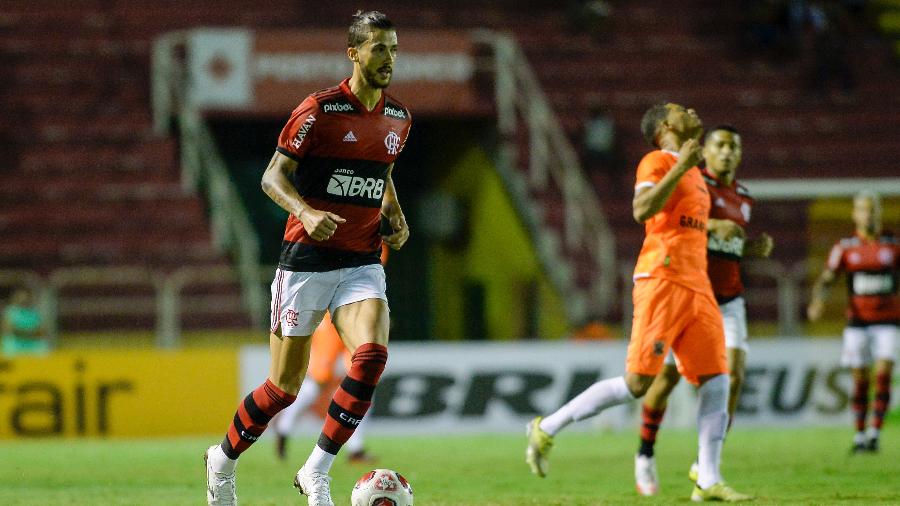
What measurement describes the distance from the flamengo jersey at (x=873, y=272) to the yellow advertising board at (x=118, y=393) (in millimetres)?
7078

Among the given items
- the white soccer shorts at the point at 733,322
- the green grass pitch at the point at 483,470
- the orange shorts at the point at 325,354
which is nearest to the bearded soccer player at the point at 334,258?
the green grass pitch at the point at 483,470

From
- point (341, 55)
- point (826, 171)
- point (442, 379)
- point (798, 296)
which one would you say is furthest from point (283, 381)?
point (826, 171)

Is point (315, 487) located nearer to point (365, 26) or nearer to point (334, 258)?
point (334, 258)

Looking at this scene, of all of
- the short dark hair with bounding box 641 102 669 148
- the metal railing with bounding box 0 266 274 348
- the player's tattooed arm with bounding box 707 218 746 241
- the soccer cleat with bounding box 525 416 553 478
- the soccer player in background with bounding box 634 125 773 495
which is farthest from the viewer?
the metal railing with bounding box 0 266 274 348

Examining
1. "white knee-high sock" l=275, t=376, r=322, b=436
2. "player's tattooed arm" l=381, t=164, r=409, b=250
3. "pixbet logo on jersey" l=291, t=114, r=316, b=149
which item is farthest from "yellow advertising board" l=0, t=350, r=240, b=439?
"pixbet logo on jersey" l=291, t=114, r=316, b=149

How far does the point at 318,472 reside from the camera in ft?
23.6

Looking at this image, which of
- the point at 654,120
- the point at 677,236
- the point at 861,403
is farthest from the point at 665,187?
the point at 861,403

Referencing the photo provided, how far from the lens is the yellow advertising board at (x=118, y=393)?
16.3 m

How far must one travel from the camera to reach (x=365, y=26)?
725cm

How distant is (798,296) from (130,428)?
8.20m

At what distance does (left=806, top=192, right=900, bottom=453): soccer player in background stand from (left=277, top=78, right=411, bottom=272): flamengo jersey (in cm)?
648

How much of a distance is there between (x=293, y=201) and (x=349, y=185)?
1.42 feet

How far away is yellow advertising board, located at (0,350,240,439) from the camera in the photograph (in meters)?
16.3

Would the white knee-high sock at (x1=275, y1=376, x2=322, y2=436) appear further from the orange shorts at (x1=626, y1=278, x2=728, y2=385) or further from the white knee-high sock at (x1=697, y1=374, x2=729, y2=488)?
the white knee-high sock at (x1=697, y1=374, x2=729, y2=488)
